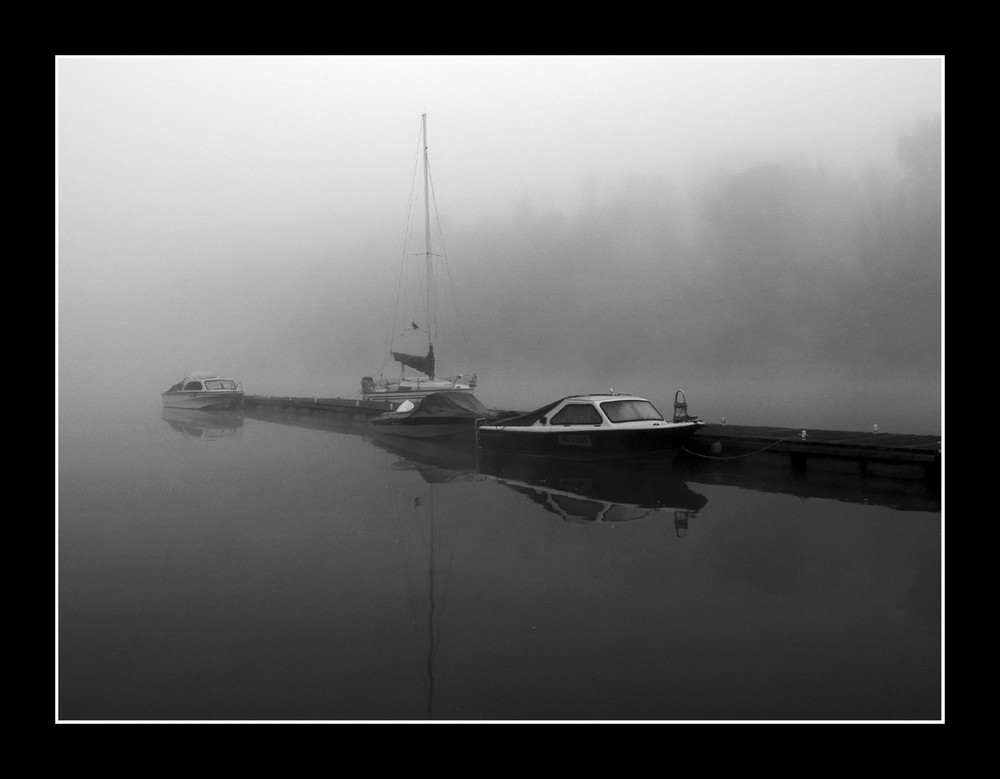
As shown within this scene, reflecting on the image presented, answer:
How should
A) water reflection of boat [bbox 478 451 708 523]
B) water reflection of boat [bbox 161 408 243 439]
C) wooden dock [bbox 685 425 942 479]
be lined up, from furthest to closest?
1. water reflection of boat [bbox 161 408 243 439]
2. wooden dock [bbox 685 425 942 479]
3. water reflection of boat [bbox 478 451 708 523]

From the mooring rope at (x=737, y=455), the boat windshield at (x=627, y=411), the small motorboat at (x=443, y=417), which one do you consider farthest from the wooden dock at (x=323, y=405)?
the mooring rope at (x=737, y=455)

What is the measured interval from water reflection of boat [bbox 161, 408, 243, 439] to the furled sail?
11.8 meters

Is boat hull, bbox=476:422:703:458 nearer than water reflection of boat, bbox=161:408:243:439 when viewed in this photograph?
Yes

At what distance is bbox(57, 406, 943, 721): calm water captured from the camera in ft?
18.1

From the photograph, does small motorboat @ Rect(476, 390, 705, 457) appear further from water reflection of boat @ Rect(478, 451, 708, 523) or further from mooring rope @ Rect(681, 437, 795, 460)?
mooring rope @ Rect(681, 437, 795, 460)

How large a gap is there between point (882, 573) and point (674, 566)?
2.93m

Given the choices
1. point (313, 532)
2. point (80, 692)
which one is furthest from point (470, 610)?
point (313, 532)

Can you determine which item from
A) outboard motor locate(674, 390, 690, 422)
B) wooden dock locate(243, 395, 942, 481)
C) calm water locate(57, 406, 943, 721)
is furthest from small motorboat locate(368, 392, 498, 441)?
wooden dock locate(243, 395, 942, 481)

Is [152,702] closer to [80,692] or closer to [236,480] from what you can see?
[80,692]

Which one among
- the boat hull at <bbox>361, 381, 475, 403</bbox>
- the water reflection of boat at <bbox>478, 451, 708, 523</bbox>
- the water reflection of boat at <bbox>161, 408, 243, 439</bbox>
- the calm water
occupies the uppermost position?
the boat hull at <bbox>361, 381, 475, 403</bbox>

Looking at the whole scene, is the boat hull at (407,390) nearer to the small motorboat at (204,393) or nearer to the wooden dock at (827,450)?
the small motorboat at (204,393)

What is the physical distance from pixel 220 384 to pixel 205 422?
313 inches

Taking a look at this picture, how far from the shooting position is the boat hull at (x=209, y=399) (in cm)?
4544

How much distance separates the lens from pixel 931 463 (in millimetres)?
13477
